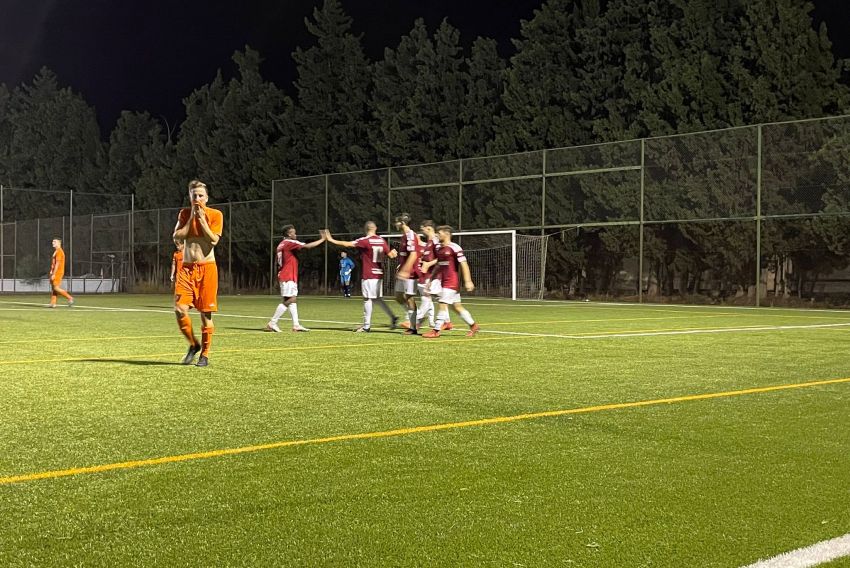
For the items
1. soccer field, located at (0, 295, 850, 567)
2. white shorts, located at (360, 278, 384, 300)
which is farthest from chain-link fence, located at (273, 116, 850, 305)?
soccer field, located at (0, 295, 850, 567)

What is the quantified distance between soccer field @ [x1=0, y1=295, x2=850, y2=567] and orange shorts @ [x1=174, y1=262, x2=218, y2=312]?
662mm

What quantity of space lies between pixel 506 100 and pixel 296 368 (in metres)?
31.5

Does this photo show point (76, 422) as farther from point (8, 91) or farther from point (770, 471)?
point (8, 91)

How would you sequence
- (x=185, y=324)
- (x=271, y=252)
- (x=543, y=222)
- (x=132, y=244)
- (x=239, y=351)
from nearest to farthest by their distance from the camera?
1. (x=185, y=324)
2. (x=239, y=351)
3. (x=543, y=222)
4. (x=271, y=252)
5. (x=132, y=244)

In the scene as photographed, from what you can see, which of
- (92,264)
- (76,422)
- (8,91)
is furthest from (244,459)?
(8,91)

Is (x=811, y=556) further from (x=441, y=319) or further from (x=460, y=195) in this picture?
(x=460, y=195)

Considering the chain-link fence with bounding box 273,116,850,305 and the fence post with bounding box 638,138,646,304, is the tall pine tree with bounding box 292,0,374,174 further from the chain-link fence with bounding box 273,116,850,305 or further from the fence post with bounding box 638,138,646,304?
the fence post with bounding box 638,138,646,304

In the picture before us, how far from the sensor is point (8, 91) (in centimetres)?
7838

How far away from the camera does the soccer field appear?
3.71 m

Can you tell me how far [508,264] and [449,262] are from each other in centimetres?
1947

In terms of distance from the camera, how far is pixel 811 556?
11.6 feet

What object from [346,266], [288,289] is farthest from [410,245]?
[346,266]

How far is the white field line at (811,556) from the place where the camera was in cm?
346

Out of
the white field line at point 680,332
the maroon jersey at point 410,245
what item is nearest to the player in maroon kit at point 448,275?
the maroon jersey at point 410,245
